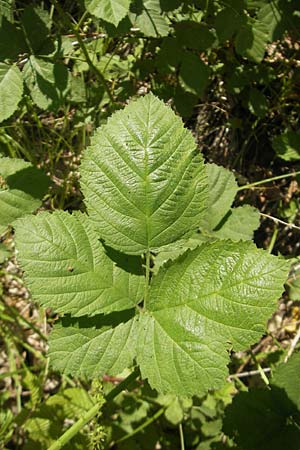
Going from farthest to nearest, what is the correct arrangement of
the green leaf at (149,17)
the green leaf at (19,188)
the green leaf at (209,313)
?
the green leaf at (149,17) → the green leaf at (19,188) → the green leaf at (209,313)

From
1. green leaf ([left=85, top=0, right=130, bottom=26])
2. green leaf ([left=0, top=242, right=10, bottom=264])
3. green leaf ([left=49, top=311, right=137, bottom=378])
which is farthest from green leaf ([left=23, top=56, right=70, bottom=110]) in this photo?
green leaf ([left=49, top=311, right=137, bottom=378])

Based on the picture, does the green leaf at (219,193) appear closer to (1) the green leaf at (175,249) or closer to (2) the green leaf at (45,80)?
(1) the green leaf at (175,249)

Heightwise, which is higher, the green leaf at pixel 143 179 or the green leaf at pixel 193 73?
the green leaf at pixel 193 73

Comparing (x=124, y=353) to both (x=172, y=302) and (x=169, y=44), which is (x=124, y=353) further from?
(x=169, y=44)

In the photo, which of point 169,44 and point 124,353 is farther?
point 169,44

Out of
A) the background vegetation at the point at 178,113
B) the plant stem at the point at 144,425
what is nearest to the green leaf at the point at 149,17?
the background vegetation at the point at 178,113

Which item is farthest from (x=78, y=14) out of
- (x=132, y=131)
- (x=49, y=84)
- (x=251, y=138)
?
(x=132, y=131)

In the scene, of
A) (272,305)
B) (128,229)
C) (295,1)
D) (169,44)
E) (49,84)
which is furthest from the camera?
(169,44)

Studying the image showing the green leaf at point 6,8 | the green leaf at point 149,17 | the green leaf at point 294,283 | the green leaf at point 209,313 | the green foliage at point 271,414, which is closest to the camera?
the green leaf at point 209,313
